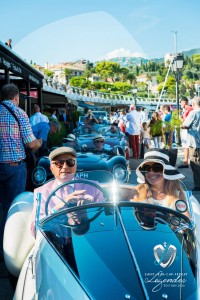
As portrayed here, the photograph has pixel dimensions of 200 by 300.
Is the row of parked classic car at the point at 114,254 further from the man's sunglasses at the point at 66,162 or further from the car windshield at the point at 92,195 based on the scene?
the man's sunglasses at the point at 66,162

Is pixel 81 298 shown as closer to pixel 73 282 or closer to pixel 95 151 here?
pixel 73 282

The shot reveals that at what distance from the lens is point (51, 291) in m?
2.72

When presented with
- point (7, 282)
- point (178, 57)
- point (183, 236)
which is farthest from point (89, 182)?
point (178, 57)

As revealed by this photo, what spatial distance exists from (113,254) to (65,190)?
105 cm

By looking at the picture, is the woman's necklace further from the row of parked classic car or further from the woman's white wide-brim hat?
the row of parked classic car

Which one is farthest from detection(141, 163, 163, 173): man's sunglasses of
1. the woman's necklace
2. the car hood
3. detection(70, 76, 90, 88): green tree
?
detection(70, 76, 90, 88): green tree

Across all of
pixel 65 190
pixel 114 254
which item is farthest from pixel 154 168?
pixel 114 254

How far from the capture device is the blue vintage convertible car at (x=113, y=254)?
8.61ft

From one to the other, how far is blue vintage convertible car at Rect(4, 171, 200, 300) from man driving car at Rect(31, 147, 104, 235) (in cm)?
8

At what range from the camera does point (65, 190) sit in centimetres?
376

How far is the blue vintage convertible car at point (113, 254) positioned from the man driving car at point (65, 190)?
3.2 inches

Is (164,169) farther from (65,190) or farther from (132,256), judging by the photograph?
(132,256)

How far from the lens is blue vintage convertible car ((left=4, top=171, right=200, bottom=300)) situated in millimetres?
2623

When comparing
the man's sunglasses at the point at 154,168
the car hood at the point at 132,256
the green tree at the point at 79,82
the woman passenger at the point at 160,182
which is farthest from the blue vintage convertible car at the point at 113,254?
the green tree at the point at 79,82
